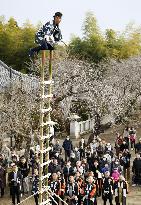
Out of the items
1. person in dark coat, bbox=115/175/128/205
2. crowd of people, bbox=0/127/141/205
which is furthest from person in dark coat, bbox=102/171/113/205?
person in dark coat, bbox=115/175/128/205

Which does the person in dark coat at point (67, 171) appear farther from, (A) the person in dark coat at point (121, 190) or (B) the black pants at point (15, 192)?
(A) the person in dark coat at point (121, 190)

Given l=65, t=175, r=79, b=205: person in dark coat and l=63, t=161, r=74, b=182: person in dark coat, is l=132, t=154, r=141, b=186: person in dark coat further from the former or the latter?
l=65, t=175, r=79, b=205: person in dark coat

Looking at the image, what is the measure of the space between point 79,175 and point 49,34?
8.22 m

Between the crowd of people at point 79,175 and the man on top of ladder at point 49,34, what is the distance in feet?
23.9

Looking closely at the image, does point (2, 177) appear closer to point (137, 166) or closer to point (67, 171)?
point (67, 171)

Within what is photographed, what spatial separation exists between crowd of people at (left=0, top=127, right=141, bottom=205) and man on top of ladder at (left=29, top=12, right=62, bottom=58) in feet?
23.9

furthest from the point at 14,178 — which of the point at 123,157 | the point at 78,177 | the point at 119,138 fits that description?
the point at 119,138

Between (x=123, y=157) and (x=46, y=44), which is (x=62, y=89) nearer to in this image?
(x=123, y=157)

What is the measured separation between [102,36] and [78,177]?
2207 centimetres

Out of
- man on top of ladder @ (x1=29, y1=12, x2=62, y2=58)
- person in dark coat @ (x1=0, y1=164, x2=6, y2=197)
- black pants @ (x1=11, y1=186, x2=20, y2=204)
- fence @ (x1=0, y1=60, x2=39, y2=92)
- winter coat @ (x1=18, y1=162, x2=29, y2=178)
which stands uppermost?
fence @ (x1=0, y1=60, x2=39, y2=92)

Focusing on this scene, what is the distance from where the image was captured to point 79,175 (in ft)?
51.2

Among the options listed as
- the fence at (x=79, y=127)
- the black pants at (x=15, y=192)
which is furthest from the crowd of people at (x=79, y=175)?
the fence at (x=79, y=127)

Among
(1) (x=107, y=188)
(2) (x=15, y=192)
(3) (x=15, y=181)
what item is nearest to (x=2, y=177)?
(2) (x=15, y=192)

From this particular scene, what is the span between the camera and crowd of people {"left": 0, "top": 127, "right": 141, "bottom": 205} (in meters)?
15.3
